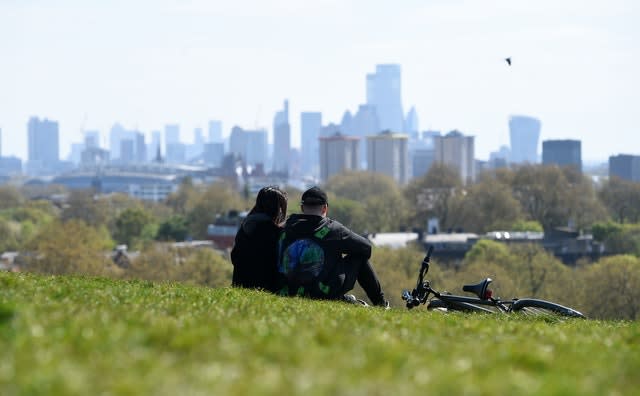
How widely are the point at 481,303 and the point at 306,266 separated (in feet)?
7.09

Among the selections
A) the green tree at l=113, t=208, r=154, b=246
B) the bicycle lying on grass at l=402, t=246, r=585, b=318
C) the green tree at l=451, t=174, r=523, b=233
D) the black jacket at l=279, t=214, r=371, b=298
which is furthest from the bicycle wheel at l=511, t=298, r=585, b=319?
the green tree at l=113, t=208, r=154, b=246

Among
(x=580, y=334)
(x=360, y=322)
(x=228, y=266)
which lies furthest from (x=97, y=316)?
(x=228, y=266)

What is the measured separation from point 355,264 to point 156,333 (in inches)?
247

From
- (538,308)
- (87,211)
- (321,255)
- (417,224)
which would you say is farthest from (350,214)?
(321,255)

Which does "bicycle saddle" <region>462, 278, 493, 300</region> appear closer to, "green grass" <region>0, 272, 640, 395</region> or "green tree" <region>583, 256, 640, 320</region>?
"green grass" <region>0, 272, 640, 395</region>

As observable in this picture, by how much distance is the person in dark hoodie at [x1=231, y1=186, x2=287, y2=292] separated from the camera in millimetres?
15406

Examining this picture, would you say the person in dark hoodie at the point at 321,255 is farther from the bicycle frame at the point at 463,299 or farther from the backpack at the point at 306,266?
the bicycle frame at the point at 463,299

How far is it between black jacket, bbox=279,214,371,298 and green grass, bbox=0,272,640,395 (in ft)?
7.56

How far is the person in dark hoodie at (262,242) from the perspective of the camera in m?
15.4

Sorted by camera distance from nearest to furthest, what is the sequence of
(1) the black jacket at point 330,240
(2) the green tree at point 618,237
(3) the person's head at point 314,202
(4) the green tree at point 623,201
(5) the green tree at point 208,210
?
(1) the black jacket at point 330,240 < (3) the person's head at point 314,202 < (2) the green tree at point 618,237 < (4) the green tree at point 623,201 < (5) the green tree at point 208,210

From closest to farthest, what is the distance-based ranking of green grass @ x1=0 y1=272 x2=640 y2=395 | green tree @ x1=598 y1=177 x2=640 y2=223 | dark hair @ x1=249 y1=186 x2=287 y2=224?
green grass @ x1=0 y1=272 x2=640 y2=395 → dark hair @ x1=249 y1=186 x2=287 y2=224 → green tree @ x1=598 y1=177 x2=640 y2=223

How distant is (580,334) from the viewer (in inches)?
451

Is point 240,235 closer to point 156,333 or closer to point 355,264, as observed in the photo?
point 355,264

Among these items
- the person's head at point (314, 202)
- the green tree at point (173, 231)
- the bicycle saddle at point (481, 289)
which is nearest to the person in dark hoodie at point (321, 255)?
the person's head at point (314, 202)
